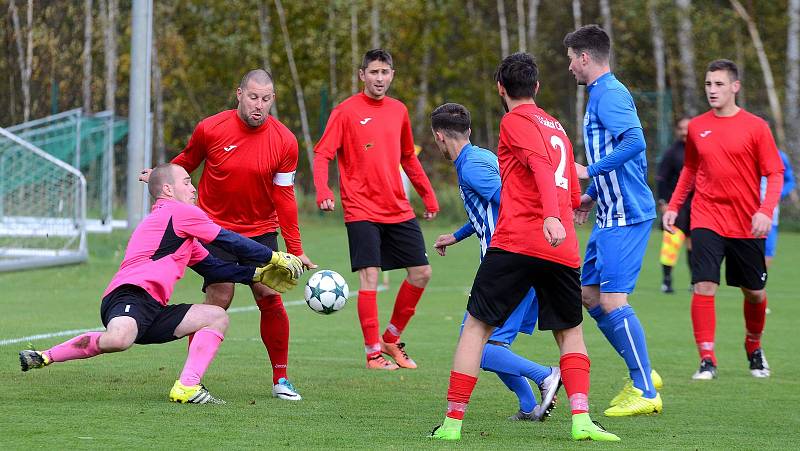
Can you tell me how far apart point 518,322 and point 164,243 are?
2.01 metres

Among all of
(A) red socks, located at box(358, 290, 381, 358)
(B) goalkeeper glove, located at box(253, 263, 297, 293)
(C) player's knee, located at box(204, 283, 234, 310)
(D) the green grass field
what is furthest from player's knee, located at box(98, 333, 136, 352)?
(A) red socks, located at box(358, 290, 381, 358)

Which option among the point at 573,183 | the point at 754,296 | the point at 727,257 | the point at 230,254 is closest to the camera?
the point at 573,183

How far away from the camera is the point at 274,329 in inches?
320

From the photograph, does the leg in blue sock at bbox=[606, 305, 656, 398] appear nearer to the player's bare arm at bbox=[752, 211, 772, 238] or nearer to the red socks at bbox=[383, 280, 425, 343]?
the player's bare arm at bbox=[752, 211, 772, 238]

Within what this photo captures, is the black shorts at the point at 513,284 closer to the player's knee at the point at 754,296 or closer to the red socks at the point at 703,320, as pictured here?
the red socks at the point at 703,320

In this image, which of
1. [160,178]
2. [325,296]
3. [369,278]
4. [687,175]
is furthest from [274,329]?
[687,175]

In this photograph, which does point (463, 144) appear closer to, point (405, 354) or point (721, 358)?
point (405, 354)

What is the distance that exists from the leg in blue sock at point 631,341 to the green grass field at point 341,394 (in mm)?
302

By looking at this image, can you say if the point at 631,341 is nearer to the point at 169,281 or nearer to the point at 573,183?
the point at 573,183

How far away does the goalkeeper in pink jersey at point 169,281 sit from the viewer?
7.14m

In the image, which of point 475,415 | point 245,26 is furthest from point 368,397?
point 245,26

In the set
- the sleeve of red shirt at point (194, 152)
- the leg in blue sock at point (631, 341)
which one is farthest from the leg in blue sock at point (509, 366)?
the sleeve of red shirt at point (194, 152)

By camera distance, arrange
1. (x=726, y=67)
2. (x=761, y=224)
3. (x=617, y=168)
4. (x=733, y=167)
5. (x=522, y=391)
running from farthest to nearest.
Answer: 1. (x=733, y=167)
2. (x=726, y=67)
3. (x=761, y=224)
4. (x=617, y=168)
5. (x=522, y=391)

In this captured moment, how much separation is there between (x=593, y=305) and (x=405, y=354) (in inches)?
85.1
